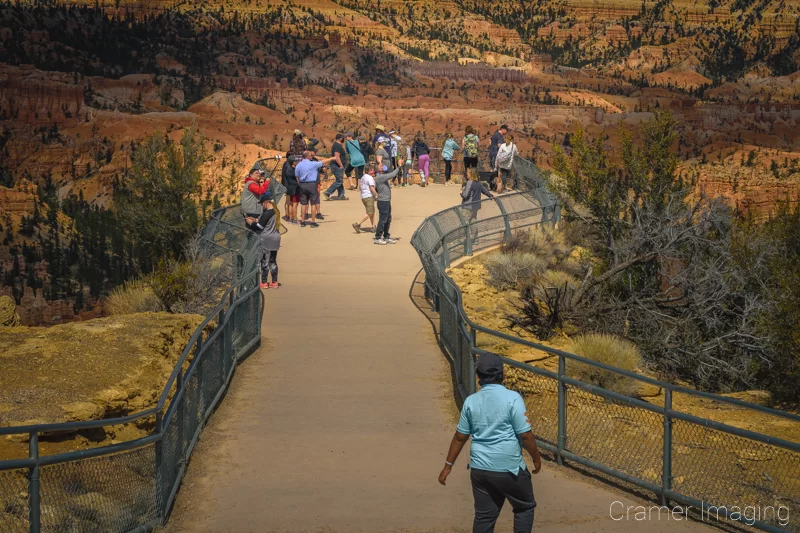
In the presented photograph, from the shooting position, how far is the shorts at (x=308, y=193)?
21922mm

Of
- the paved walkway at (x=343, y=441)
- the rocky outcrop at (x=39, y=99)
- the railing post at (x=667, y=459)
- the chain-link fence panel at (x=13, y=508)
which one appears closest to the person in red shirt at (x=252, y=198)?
the paved walkway at (x=343, y=441)

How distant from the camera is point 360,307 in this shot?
16.2 metres

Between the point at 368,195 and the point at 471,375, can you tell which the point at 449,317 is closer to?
the point at 471,375

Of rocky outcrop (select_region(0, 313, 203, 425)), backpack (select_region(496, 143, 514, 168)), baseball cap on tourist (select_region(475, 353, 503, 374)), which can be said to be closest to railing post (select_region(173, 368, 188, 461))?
rocky outcrop (select_region(0, 313, 203, 425))

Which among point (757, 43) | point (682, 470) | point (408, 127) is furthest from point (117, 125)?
point (757, 43)

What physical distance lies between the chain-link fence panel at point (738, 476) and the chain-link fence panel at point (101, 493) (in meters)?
4.30

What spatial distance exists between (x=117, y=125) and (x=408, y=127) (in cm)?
1816

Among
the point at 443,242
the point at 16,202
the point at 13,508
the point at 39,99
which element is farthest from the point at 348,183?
the point at 39,99

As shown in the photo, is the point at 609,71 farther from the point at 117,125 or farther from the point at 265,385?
the point at 265,385

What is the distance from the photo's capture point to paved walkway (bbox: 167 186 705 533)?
8305 mm

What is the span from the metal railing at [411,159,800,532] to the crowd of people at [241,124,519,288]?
4.76 meters

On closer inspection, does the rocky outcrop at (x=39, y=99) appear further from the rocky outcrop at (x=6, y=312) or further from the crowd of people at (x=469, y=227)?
the rocky outcrop at (x=6, y=312)
